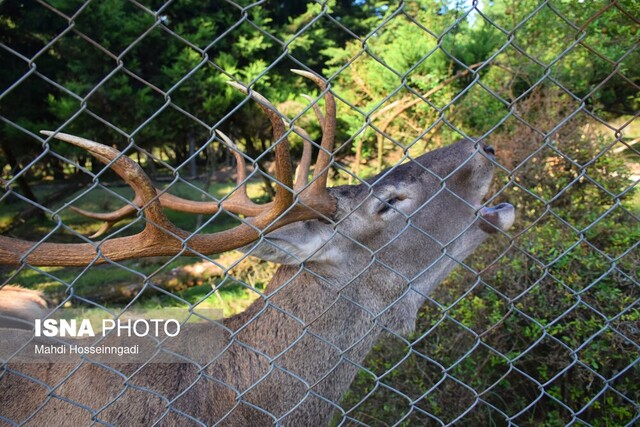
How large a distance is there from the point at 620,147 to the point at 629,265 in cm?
257

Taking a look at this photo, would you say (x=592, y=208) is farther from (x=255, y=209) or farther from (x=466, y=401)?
(x=255, y=209)

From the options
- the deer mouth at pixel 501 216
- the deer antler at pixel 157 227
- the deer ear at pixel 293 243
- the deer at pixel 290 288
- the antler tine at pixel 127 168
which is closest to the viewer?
the antler tine at pixel 127 168

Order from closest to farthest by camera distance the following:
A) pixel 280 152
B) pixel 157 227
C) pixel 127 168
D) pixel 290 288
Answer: pixel 127 168 → pixel 157 227 → pixel 280 152 → pixel 290 288

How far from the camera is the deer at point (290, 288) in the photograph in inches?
85.3

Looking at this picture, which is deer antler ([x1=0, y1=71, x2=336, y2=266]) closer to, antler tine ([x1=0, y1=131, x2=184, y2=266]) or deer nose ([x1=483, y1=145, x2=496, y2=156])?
antler tine ([x1=0, y1=131, x2=184, y2=266])

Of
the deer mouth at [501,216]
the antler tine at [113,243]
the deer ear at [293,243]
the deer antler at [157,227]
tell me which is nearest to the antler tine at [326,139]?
the deer antler at [157,227]

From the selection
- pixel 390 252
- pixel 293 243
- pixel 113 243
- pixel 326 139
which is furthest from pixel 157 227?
pixel 390 252

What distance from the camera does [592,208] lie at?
14.7 ft

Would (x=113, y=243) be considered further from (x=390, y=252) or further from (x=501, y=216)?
(x=501, y=216)

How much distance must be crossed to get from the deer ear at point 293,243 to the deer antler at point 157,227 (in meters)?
0.05

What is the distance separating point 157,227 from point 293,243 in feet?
2.32

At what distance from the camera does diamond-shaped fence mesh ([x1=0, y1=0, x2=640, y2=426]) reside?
2.00 meters

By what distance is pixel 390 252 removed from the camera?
112 inches

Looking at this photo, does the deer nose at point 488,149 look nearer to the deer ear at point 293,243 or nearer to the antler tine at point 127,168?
the deer ear at point 293,243
